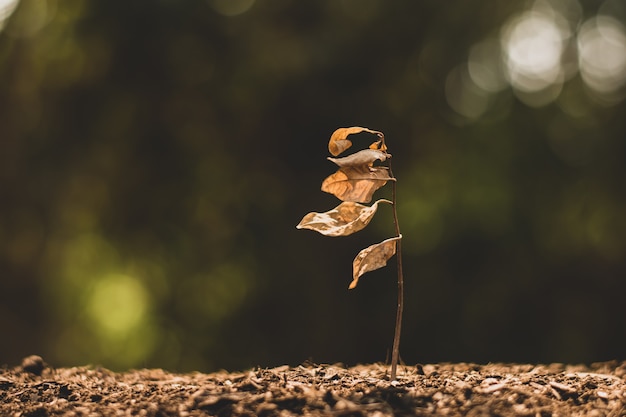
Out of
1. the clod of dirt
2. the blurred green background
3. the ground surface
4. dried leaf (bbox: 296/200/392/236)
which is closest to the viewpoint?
the ground surface

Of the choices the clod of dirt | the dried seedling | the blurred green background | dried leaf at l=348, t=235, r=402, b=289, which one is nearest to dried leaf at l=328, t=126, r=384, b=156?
the dried seedling

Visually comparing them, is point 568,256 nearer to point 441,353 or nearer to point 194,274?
point 441,353

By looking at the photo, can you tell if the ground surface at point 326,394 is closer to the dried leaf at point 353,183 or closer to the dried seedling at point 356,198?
the dried seedling at point 356,198

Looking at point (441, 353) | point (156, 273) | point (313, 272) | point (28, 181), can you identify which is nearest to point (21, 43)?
point (28, 181)

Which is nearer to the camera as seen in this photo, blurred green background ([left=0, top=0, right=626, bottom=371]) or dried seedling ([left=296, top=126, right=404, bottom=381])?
dried seedling ([left=296, top=126, right=404, bottom=381])

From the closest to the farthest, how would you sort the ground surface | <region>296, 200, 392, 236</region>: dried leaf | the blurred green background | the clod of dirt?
the ground surface
<region>296, 200, 392, 236</region>: dried leaf
the clod of dirt
the blurred green background

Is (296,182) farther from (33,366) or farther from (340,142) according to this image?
(340,142)

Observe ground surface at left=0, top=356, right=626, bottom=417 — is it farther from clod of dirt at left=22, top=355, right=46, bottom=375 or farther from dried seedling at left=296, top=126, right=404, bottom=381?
dried seedling at left=296, top=126, right=404, bottom=381
